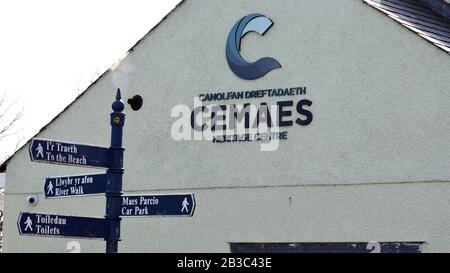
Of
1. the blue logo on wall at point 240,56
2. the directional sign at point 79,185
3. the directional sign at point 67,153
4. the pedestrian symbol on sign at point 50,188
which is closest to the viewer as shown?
the directional sign at point 67,153

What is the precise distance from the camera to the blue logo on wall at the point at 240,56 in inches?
848

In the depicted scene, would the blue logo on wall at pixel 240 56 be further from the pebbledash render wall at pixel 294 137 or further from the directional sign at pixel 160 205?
the directional sign at pixel 160 205

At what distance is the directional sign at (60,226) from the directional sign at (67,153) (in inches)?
26.9

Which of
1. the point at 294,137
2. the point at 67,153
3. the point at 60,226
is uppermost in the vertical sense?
the point at 294,137

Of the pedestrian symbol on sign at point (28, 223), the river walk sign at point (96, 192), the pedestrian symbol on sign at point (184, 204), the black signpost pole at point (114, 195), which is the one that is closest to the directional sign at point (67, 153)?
the river walk sign at point (96, 192)

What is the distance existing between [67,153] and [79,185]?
1.77 feet

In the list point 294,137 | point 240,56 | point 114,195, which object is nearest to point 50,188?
point 114,195

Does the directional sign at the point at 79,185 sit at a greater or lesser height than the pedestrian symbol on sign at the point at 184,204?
greater

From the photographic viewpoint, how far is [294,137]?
21.0m

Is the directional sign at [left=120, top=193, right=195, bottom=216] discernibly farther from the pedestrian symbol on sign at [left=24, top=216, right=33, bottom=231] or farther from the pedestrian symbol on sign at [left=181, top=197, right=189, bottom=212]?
the pedestrian symbol on sign at [left=24, top=216, right=33, bottom=231]

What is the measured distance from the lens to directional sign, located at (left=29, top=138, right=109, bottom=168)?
41.6 feet

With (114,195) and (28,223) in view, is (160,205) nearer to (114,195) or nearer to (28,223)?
(114,195)
